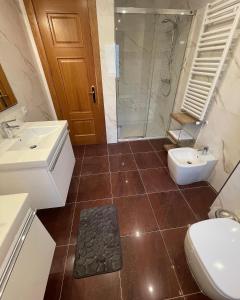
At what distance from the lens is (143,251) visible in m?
1.27

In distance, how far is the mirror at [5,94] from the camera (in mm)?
1418

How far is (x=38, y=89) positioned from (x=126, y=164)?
5.48 feet

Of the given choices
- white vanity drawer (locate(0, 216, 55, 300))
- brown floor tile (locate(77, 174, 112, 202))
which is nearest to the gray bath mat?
brown floor tile (locate(77, 174, 112, 202))

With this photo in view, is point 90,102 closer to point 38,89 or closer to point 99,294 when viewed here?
point 38,89

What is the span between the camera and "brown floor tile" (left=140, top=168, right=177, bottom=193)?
6.03 feet

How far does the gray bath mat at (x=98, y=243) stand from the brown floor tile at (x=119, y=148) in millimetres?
1068

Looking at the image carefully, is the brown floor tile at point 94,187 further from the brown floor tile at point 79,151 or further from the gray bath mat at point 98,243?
the brown floor tile at point 79,151

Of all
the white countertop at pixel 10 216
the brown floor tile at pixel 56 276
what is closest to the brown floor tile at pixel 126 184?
the brown floor tile at pixel 56 276

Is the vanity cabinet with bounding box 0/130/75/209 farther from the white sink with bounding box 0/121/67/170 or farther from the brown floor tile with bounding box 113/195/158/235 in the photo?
the brown floor tile with bounding box 113/195/158/235

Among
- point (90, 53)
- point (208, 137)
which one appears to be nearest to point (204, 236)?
point (208, 137)

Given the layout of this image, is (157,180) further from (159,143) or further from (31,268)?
(31,268)

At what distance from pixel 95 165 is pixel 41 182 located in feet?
3.43

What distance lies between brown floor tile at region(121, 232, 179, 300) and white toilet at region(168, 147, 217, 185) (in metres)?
0.73

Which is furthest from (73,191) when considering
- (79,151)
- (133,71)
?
(133,71)
